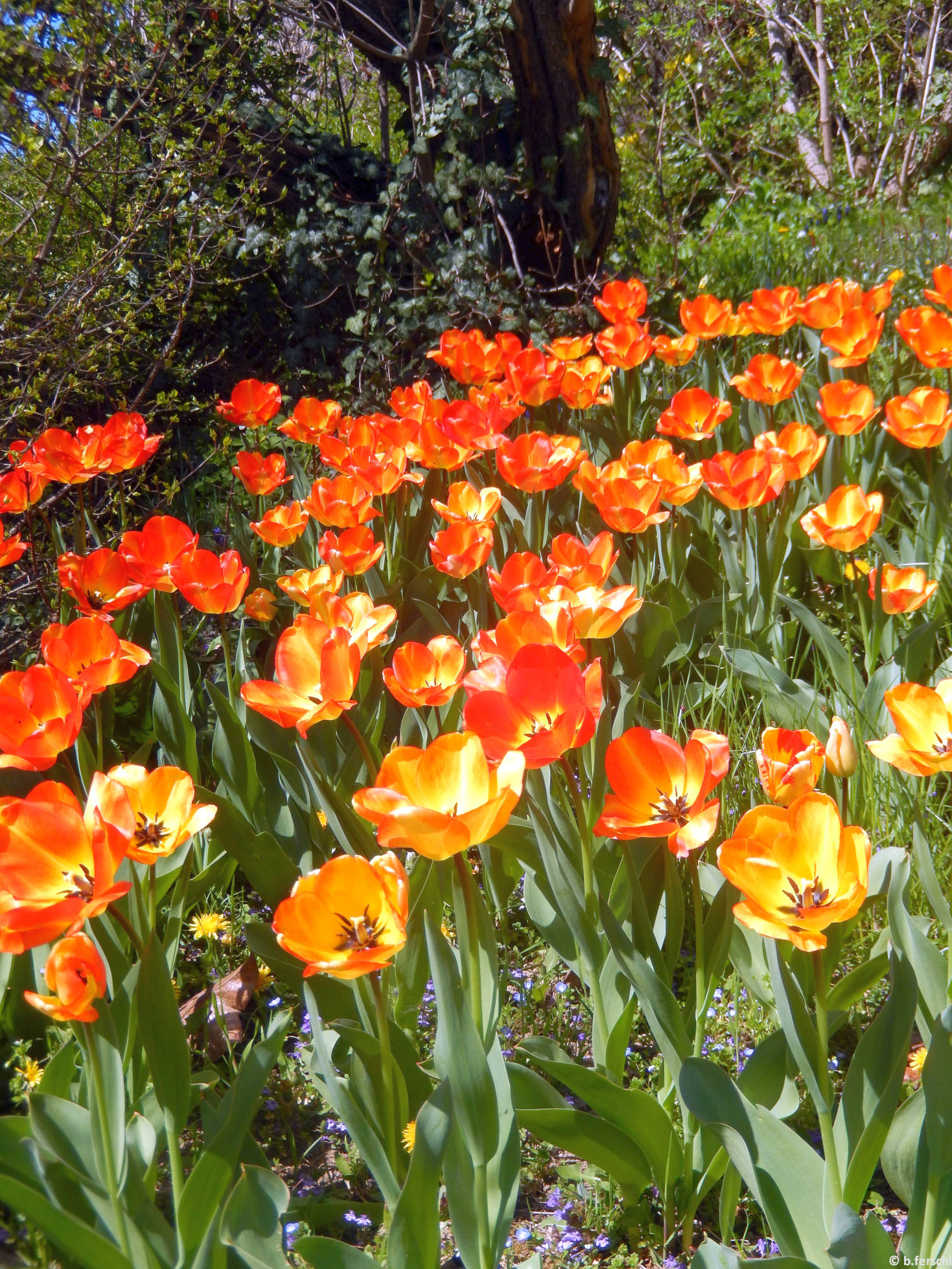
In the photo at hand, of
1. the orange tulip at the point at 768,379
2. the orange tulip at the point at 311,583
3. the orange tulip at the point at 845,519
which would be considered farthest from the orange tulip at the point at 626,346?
the orange tulip at the point at 311,583

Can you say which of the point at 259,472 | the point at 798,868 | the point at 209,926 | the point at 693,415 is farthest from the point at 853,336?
the point at 209,926

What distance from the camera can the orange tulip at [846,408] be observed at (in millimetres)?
2279

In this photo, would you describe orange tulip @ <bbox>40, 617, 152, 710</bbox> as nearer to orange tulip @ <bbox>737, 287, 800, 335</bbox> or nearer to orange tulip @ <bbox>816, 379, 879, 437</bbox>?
orange tulip @ <bbox>816, 379, 879, 437</bbox>

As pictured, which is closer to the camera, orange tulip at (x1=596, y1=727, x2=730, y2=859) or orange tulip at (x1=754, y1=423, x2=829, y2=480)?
orange tulip at (x1=596, y1=727, x2=730, y2=859)

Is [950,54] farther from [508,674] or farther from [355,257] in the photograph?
[508,674]

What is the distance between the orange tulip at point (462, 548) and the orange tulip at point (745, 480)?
1.43 ft

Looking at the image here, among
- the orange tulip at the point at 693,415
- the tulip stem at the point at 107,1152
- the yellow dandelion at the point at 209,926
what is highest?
the orange tulip at the point at 693,415

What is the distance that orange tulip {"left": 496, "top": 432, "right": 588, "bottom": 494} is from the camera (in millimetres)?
2076

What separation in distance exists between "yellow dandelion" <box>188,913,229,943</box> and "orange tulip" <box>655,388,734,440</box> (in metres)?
1.42

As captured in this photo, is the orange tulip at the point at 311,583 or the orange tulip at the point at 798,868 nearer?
the orange tulip at the point at 798,868

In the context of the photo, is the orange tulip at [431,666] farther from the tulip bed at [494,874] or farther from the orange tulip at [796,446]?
the orange tulip at [796,446]

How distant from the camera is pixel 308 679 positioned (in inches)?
49.7

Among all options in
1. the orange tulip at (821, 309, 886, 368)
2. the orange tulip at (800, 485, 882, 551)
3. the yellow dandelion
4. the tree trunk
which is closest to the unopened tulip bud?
the orange tulip at (800, 485, 882, 551)

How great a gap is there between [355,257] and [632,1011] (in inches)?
169
